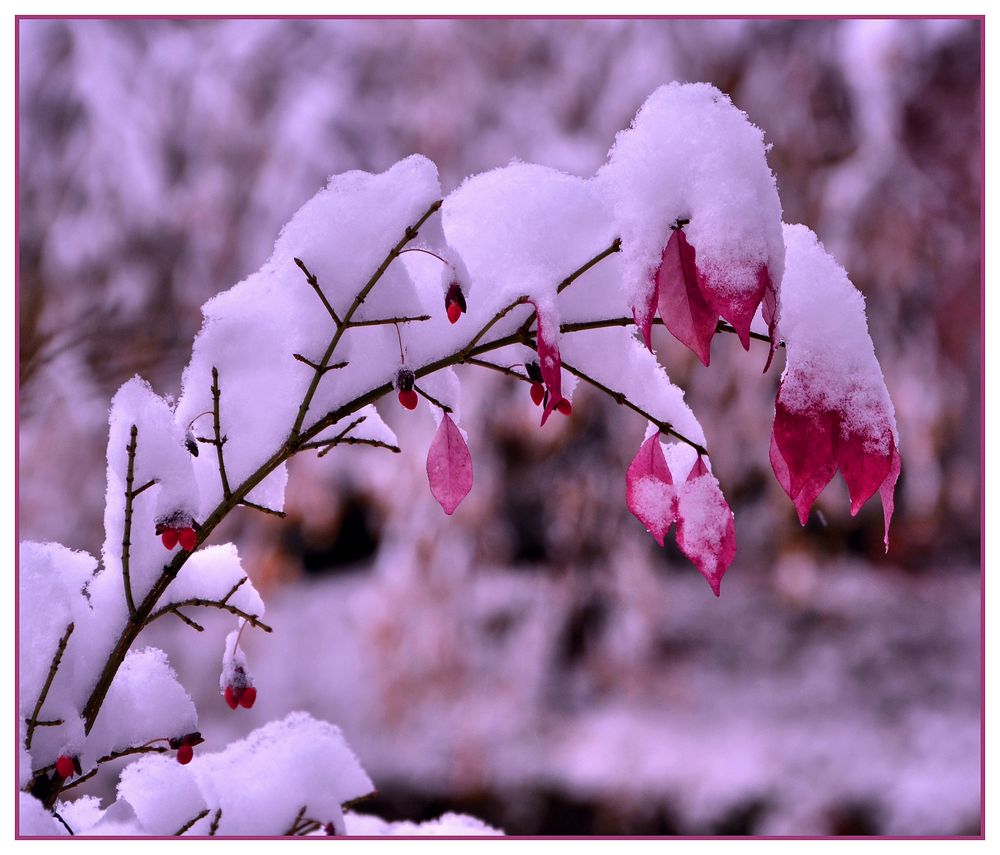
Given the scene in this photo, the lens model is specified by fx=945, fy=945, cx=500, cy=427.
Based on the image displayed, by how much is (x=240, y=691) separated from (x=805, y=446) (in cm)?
42

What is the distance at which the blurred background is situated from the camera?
2281 millimetres

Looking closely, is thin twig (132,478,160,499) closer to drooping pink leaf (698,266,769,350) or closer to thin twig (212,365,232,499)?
thin twig (212,365,232,499)

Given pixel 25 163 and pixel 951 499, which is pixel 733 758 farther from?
pixel 25 163

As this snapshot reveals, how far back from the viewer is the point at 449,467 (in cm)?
60

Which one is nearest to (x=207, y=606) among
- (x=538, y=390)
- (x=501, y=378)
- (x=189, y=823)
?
(x=189, y=823)

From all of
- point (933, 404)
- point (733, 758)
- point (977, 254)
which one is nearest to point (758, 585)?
point (733, 758)

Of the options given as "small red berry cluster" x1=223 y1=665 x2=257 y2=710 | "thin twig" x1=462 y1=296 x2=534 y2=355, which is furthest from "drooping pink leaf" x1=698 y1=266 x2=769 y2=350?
"small red berry cluster" x1=223 y1=665 x2=257 y2=710

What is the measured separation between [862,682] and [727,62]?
208cm

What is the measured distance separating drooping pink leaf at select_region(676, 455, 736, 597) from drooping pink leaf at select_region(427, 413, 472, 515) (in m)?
0.14

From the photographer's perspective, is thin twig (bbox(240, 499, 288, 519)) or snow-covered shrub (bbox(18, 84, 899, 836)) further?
thin twig (bbox(240, 499, 288, 519))

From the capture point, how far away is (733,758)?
283cm

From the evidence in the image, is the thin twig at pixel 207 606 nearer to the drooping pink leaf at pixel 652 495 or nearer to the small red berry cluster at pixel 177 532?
the small red berry cluster at pixel 177 532

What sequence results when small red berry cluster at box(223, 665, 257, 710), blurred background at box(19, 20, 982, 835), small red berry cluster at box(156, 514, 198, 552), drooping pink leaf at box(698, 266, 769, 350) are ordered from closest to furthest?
drooping pink leaf at box(698, 266, 769, 350) < small red berry cluster at box(156, 514, 198, 552) < small red berry cluster at box(223, 665, 257, 710) < blurred background at box(19, 20, 982, 835)

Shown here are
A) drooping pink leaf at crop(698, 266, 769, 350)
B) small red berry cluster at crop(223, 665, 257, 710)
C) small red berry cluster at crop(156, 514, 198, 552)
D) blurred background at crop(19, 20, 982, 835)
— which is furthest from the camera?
blurred background at crop(19, 20, 982, 835)
